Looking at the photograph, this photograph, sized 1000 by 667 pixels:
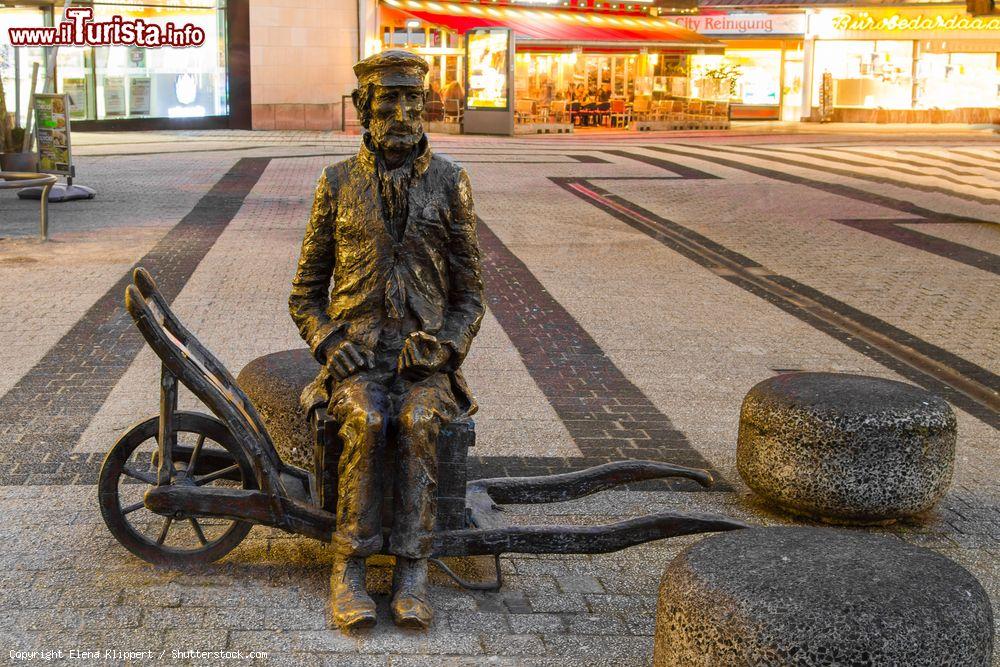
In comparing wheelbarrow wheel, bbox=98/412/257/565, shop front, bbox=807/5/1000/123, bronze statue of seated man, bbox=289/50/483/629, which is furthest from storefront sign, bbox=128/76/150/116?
bronze statue of seated man, bbox=289/50/483/629

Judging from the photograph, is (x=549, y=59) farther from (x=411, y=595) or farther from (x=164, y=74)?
(x=411, y=595)

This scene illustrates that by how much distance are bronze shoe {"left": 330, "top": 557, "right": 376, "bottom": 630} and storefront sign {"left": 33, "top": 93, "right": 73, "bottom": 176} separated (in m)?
12.7

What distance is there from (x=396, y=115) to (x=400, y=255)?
48cm

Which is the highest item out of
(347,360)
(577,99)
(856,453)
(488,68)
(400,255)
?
(488,68)

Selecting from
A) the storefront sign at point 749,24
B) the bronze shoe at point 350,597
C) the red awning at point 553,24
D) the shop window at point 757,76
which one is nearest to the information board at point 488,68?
the red awning at point 553,24

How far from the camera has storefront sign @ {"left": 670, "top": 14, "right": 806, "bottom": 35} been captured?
4209cm

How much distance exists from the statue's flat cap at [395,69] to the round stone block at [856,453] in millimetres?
2040

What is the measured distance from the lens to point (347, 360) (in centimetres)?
437

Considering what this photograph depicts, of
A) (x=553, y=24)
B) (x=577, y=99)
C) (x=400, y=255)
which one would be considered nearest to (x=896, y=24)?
(x=577, y=99)

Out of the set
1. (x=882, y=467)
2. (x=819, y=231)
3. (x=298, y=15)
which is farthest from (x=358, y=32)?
(x=882, y=467)

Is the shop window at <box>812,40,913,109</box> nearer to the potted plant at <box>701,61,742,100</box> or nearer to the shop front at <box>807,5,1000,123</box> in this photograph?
the shop front at <box>807,5,1000,123</box>

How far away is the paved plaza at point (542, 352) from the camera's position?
4223mm

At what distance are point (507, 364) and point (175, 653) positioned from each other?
4385 mm

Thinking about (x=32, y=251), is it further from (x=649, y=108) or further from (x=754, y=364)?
(x=649, y=108)
